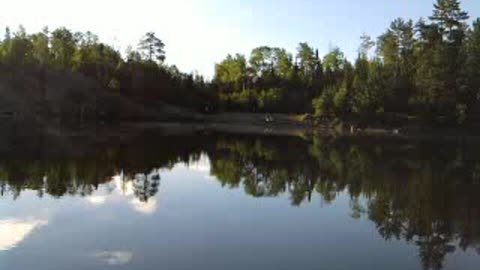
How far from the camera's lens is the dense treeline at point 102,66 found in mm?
109500

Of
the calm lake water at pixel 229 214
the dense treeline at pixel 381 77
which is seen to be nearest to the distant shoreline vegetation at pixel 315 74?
the dense treeline at pixel 381 77

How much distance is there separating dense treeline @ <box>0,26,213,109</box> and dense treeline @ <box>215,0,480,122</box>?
9.36 meters

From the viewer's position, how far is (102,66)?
118375 mm

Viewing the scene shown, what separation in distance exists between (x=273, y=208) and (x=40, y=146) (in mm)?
27631

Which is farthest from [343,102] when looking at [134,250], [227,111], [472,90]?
[134,250]

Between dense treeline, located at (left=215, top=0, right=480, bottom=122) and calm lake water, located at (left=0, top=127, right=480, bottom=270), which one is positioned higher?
dense treeline, located at (left=215, top=0, right=480, bottom=122)

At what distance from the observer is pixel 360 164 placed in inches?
1599

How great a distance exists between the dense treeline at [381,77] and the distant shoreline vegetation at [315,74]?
18cm

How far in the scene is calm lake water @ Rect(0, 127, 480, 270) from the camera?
14.8 meters

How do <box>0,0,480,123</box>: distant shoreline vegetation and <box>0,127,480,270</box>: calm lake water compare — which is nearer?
<box>0,127,480,270</box>: calm lake water

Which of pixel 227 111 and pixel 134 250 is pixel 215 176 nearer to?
pixel 134 250

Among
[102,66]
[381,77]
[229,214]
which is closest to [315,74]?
[381,77]

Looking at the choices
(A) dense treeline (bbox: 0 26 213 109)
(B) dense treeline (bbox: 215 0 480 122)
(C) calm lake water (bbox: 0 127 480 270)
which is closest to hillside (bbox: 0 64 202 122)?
(A) dense treeline (bbox: 0 26 213 109)

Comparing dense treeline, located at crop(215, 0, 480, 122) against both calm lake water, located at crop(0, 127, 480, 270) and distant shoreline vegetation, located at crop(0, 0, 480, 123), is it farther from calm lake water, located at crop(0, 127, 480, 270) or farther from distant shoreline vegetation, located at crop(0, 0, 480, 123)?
calm lake water, located at crop(0, 127, 480, 270)
